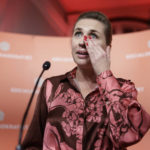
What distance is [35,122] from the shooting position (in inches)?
34.3

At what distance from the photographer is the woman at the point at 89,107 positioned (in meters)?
0.70

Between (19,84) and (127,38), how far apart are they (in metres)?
0.86

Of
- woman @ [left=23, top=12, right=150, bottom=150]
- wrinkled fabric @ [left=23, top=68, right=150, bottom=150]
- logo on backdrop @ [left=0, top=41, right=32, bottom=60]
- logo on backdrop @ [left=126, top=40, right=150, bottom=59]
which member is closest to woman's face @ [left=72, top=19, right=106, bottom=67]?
woman @ [left=23, top=12, right=150, bottom=150]

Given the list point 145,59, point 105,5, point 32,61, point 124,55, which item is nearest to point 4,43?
point 32,61

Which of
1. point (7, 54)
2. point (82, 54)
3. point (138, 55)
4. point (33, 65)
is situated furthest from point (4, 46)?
point (82, 54)

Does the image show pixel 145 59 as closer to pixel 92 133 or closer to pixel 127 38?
pixel 127 38

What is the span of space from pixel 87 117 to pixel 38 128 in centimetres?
20

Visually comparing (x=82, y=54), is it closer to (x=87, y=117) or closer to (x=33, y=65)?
(x=87, y=117)

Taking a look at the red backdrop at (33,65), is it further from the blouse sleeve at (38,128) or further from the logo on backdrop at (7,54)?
the blouse sleeve at (38,128)

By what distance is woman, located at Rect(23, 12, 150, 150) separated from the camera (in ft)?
2.31

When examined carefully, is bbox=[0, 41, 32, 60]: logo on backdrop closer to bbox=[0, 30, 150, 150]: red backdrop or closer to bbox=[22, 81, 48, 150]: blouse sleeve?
bbox=[0, 30, 150, 150]: red backdrop

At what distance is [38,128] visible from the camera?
2.84ft

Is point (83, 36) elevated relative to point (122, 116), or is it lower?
elevated

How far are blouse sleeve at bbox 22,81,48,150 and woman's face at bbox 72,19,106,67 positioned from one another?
0.66ft
